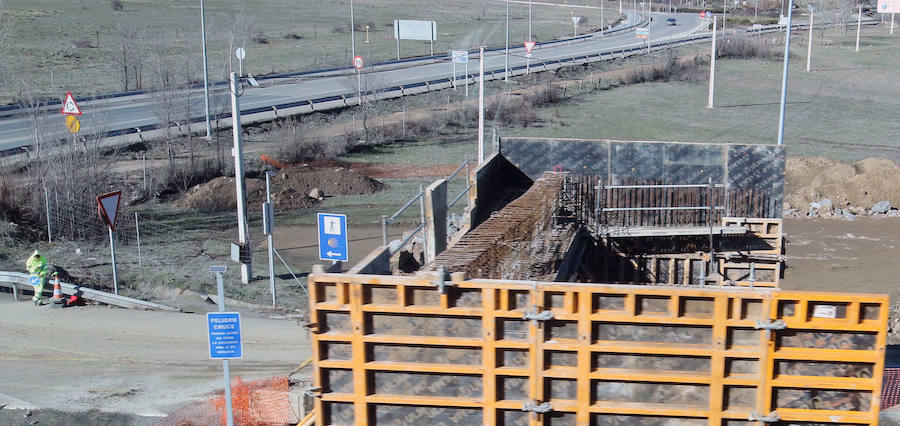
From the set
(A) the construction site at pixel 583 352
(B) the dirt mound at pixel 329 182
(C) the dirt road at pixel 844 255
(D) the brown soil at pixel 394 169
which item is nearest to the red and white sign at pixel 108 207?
(A) the construction site at pixel 583 352

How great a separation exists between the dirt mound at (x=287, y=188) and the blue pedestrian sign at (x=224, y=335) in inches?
665

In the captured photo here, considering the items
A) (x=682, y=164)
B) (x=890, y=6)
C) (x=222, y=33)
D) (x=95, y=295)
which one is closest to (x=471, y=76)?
(x=222, y=33)

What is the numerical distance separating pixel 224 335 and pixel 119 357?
562 cm

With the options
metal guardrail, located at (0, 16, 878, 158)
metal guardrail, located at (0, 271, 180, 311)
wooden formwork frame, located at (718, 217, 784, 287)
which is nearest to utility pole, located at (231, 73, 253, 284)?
metal guardrail, located at (0, 271, 180, 311)

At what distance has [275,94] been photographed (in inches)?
1850

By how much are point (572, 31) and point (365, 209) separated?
231 feet

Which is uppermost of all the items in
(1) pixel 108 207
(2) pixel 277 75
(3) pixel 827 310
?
(2) pixel 277 75

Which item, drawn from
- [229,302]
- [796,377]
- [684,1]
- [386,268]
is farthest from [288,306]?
[684,1]

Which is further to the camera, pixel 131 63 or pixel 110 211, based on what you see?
pixel 131 63

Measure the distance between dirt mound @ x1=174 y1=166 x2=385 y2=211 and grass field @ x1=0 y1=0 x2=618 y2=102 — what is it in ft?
49.3

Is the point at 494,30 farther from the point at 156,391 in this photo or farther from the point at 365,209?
the point at 156,391

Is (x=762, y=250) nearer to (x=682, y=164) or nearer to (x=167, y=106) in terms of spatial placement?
(x=682, y=164)

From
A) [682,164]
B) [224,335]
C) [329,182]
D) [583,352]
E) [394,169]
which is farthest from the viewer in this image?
[394,169]

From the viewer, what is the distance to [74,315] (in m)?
15.7
